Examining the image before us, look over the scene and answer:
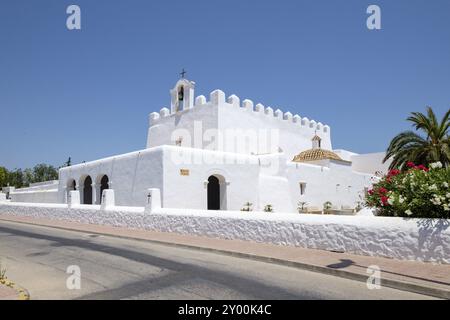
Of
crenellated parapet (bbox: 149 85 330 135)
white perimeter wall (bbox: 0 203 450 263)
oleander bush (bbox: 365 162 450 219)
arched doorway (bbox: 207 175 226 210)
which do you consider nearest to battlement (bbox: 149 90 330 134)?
crenellated parapet (bbox: 149 85 330 135)

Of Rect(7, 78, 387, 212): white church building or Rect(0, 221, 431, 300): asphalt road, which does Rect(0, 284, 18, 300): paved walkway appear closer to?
Rect(0, 221, 431, 300): asphalt road

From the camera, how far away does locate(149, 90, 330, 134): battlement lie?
24.9 metres

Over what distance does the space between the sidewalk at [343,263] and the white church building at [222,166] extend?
22.0 ft

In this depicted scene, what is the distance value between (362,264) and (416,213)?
6.46 feet

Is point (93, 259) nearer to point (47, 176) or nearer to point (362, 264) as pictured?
point (362, 264)

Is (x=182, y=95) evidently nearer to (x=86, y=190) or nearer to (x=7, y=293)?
(x=86, y=190)

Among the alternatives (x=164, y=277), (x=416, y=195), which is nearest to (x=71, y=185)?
(x=164, y=277)

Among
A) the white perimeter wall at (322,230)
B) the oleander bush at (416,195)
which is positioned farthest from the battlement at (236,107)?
the oleander bush at (416,195)

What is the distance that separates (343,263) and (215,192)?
42.6 feet

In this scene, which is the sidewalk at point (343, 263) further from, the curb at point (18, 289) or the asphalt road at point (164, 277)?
the curb at point (18, 289)
